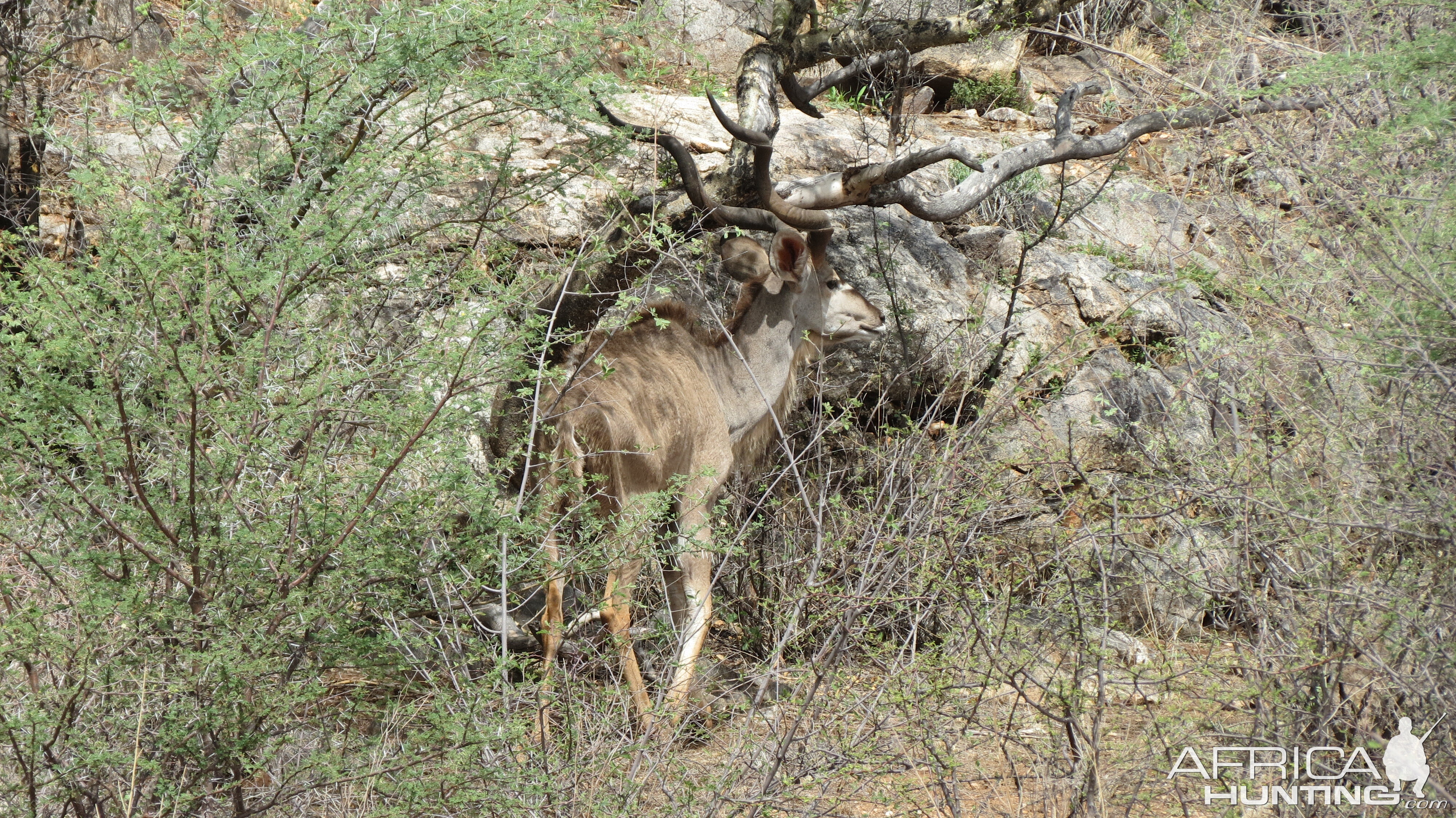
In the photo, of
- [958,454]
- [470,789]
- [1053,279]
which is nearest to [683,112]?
[1053,279]

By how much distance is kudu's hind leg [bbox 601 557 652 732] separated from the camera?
15.6 ft

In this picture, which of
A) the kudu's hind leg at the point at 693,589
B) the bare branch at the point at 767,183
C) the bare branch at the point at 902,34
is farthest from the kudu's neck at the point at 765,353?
the bare branch at the point at 902,34

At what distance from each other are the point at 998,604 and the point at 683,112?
515 cm

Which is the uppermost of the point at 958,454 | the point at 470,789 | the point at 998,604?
the point at 958,454

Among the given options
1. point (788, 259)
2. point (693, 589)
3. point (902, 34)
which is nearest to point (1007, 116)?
point (902, 34)

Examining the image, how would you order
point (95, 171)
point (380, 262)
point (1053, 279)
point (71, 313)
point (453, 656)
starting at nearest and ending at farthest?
point (71, 313), point (95, 171), point (453, 656), point (380, 262), point (1053, 279)

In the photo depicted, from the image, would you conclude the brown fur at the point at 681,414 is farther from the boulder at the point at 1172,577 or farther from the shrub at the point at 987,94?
the shrub at the point at 987,94

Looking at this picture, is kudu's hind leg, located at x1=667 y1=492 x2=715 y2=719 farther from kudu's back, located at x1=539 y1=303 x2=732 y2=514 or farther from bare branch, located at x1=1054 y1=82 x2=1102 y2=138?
bare branch, located at x1=1054 y1=82 x2=1102 y2=138

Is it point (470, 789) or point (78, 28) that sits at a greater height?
point (78, 28)

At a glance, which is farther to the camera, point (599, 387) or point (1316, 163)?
point (599, 387)

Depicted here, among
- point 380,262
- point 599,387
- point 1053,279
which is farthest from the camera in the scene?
point 1053,279

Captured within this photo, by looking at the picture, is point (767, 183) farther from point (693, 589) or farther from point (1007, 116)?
point (1007, 116)

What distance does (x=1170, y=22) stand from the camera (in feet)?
27.6

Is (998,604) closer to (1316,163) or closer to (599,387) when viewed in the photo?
(599,387)
